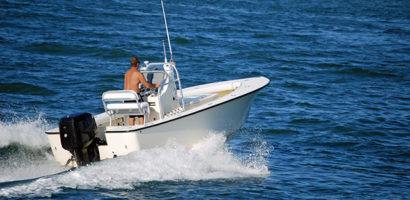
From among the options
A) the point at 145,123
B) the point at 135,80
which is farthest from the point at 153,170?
the point at 135,80

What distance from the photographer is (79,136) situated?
7.07m

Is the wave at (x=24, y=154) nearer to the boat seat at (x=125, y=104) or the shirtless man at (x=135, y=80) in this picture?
the boat seat at (x=125, y=104)

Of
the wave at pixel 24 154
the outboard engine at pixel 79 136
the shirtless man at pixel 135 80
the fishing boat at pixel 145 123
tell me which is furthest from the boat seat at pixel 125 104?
the wave at pixel 24 154

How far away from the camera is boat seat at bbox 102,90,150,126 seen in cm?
736

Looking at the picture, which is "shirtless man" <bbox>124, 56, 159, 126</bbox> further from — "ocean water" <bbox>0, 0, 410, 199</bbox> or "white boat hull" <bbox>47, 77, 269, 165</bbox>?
"ocean water" <bbox>0, 0, 410, 199</bbox>

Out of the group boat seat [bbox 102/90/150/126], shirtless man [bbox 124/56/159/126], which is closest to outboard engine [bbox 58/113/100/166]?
boat seat [bbox 102/90/150/126]

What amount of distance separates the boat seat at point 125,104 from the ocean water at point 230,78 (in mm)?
647

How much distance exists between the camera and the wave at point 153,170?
651 centimetres

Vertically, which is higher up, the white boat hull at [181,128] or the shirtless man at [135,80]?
the shirtless man at [135,80]

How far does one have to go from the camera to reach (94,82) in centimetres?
1435

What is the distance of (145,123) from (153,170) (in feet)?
2.33

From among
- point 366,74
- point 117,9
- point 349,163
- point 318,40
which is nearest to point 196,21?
point 117,9

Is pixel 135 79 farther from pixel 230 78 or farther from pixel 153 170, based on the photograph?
pixel 230 78

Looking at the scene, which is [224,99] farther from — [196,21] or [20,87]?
[196,21]
